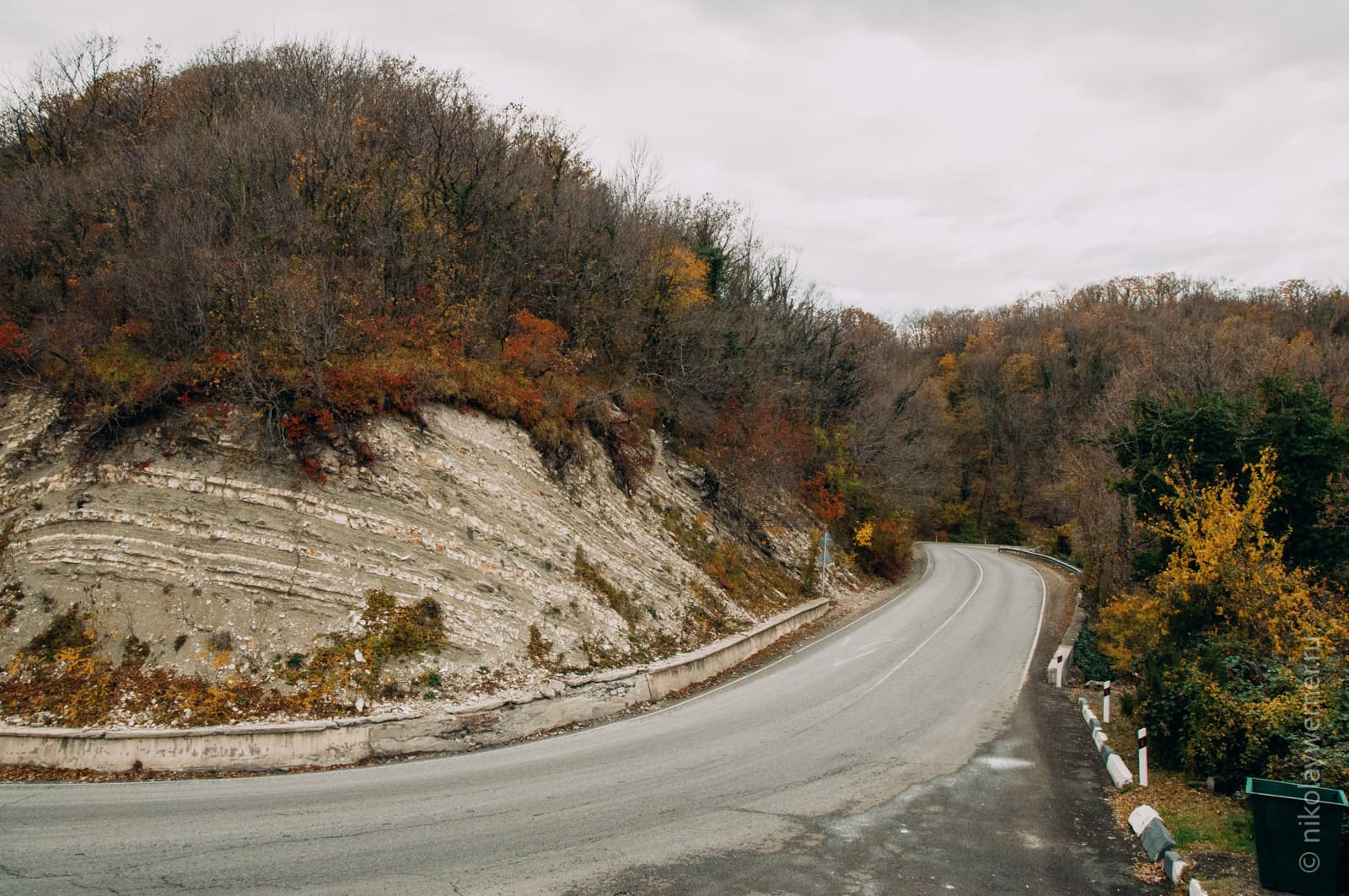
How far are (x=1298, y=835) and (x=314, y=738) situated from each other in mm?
11514

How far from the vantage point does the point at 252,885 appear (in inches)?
283

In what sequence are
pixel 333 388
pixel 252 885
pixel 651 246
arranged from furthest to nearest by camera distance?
1. pixel 651 246
2. pixel 333 388
3. pixel 252 885

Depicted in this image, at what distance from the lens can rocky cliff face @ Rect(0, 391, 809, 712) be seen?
13.7 meters

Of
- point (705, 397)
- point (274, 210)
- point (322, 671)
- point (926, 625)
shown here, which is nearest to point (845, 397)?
point (705, 397)

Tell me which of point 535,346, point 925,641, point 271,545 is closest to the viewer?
point 271,545

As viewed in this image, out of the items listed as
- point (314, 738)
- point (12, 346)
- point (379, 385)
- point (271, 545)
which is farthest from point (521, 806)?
point (12, 346)

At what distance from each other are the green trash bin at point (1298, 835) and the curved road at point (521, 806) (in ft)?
13.2

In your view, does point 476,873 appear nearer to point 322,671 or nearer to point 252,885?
point 252,885

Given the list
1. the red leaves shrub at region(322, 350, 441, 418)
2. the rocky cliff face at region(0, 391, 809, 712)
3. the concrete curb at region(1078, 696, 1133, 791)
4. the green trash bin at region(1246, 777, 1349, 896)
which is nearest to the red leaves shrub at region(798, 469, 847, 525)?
the rocky cliff face at region(0, 391, 809, 712)

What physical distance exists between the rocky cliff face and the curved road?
302cm

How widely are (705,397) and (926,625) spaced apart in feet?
38.0

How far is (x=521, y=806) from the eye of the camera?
9.50 m

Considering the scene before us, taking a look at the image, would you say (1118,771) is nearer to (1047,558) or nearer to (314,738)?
(314,738)

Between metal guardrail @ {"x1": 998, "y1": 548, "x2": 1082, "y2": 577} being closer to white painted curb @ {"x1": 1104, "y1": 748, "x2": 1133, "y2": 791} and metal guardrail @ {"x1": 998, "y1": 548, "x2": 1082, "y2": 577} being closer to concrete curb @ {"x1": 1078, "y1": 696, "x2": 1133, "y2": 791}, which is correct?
concrete curb @ {"x1": 1078, "y1": 696, "x2": 1133, "y2": 791}
